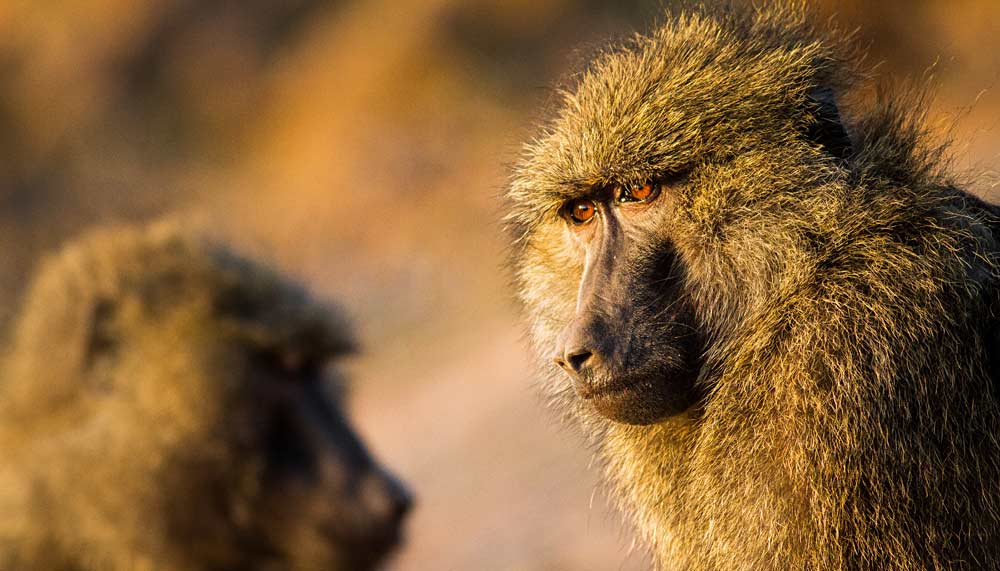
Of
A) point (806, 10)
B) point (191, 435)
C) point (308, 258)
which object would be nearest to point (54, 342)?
point (191, 435)

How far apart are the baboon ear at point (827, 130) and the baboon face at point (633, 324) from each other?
1.31 ft

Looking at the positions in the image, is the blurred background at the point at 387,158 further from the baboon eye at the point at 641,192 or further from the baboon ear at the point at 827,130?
the baboon ear at the point at 827,130

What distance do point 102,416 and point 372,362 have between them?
7.46m

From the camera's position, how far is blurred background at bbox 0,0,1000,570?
7402mm

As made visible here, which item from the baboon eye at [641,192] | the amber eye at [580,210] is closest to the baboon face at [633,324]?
the baboon eye at [641,192]

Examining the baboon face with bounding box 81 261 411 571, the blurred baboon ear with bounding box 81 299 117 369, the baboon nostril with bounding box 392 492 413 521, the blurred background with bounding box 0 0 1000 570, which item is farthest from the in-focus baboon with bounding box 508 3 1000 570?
the blurred background with bounding box 0 0 1000 570

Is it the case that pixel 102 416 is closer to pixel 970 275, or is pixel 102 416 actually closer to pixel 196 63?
pixel 970 275

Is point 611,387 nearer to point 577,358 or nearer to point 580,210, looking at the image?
point 577,358

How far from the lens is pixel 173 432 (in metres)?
4.36

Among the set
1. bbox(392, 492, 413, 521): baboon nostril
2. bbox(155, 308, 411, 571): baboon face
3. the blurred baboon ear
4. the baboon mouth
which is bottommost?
the baboon mouth

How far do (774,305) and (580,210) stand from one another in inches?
28.7

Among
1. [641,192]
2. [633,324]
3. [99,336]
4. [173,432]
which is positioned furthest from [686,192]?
[99,336]

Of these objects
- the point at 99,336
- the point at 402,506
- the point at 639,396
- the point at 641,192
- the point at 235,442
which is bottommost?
the point at 639,396

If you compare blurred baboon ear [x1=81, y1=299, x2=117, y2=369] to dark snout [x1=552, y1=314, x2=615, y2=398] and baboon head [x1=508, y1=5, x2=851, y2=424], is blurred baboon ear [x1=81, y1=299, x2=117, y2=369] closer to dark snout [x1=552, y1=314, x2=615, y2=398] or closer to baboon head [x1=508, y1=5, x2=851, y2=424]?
baboon head [x1=508, y1=5, x2=851, y2=424]
